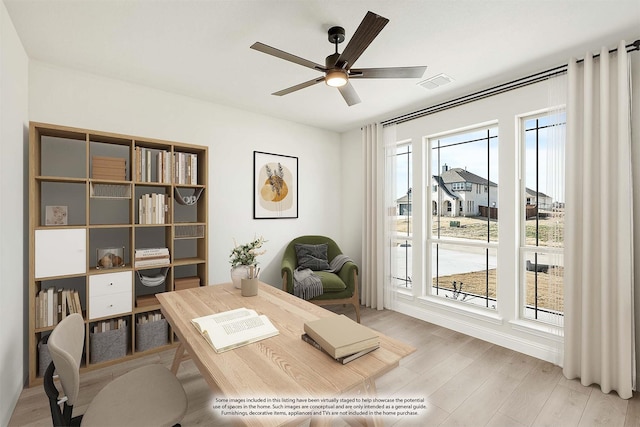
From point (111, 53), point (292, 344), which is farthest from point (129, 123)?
point (292, 344)

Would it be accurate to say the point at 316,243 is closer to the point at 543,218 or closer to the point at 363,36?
the point at 543,218

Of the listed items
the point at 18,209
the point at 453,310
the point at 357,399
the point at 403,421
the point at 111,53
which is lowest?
the point at 403,421

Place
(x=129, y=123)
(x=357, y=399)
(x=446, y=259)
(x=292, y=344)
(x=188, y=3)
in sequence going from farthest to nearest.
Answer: (x=446, y=259)
(x=129, y=123)
(x=188, y=3)
(x=357, y=399)
(x=292, y=344)

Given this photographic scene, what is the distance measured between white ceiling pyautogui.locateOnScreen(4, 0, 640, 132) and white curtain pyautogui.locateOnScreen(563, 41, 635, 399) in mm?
338

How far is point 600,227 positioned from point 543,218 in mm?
571

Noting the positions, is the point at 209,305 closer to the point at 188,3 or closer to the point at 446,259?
the point at 188,3

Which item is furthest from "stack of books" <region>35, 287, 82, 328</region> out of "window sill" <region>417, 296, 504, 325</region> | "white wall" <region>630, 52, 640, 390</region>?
"white wall" <region>630, 52, 640, 390</region>

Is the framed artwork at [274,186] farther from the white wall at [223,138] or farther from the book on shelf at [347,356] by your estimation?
the book on shelf at [347,356]

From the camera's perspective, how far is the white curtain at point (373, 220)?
3984mm

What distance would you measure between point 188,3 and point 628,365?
376 cm

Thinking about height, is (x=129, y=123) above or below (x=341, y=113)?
below

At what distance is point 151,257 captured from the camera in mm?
2723

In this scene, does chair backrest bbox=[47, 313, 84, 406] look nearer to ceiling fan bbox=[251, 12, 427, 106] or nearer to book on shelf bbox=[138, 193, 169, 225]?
book on shelf bbox=[138, 193, 169, 225]

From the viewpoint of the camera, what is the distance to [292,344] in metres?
1.31
